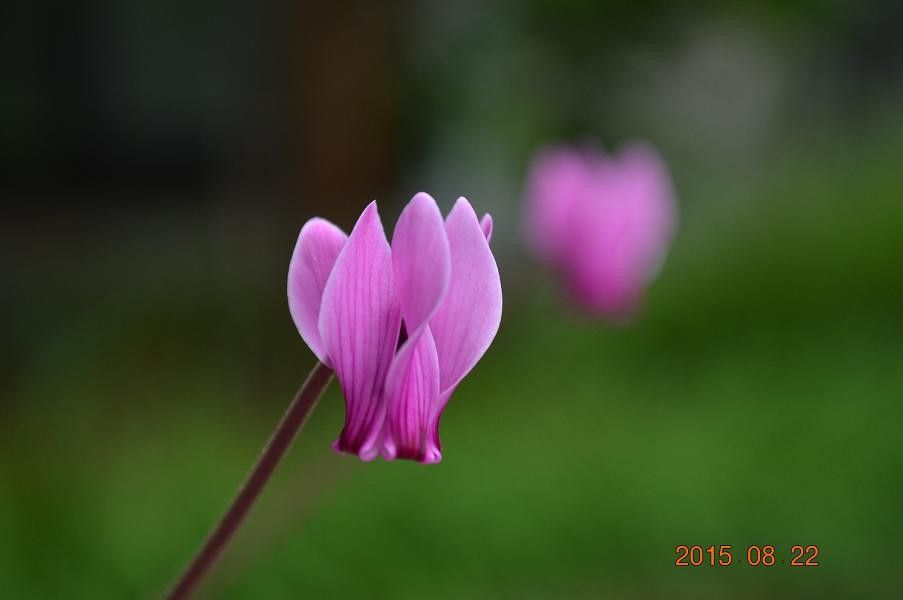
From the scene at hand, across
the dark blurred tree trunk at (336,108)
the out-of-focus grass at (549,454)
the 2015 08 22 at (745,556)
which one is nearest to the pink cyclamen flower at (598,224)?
the out-of-focus grass at (549,454)

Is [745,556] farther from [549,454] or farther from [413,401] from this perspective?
[413,401]

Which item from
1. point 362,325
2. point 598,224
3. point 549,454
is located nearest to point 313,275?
point 362,325

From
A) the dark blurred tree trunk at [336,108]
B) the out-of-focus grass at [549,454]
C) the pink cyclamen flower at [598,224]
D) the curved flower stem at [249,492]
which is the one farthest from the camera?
the dark blurred tree trunk at [336,108]

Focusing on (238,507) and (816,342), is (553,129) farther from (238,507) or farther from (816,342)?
(238,507)

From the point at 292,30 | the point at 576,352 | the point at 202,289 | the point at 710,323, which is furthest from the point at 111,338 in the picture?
the point at 710,323

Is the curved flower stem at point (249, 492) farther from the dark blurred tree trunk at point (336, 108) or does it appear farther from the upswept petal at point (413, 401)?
the dark blurred tree trunk at point (336, 108)

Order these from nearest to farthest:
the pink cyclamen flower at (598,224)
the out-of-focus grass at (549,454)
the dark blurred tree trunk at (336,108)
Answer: the pink cyclamen flower at (598,224) < the out-of-focus grass at (549,454) < the dark blurred tree trunk at (336,108)
